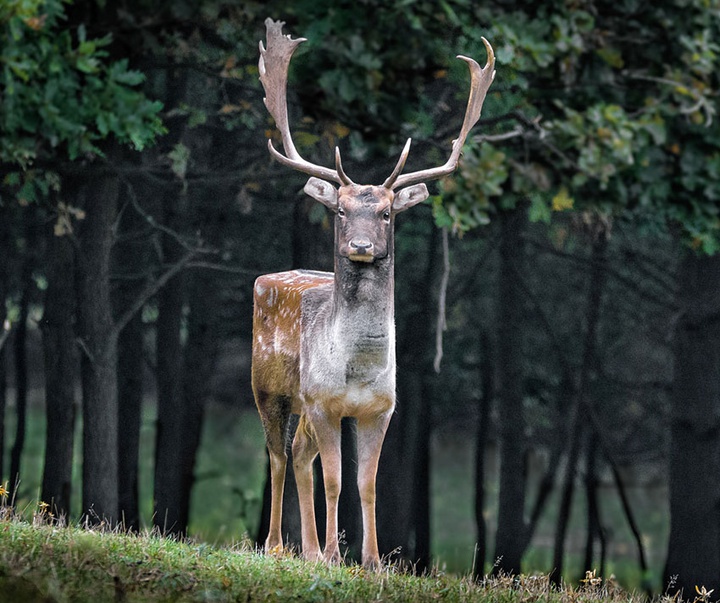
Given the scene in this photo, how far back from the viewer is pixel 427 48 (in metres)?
11.7

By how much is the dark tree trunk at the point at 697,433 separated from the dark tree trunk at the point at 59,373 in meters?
6.05

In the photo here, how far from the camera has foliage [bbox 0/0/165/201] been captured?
1064 cm

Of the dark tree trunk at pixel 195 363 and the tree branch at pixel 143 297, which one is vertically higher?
the tree branch at pixel 143 297

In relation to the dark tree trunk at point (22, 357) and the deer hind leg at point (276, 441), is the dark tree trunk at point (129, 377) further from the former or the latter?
the deer hind leg at point (276, 441)

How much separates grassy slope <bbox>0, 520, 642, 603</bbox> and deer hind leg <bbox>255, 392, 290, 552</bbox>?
953mm

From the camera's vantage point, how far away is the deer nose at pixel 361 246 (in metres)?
8.04

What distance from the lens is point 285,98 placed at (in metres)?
9.66

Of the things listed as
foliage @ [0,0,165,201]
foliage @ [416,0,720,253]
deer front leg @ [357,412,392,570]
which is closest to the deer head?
deer front leg @ [357,412,392,570]

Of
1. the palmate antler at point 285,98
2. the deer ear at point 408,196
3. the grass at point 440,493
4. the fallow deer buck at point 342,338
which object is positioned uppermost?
the palmate antler at point 285,98

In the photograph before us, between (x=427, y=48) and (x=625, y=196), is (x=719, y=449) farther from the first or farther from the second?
(x=427, y=48)

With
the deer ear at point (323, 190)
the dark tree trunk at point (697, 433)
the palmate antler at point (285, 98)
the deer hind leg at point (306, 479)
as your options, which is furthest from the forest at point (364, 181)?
the deer ear at point (323, 190)

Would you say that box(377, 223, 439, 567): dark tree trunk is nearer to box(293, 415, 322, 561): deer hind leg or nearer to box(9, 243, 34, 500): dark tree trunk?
box(9, 243, 34, 500): dark tree trunk

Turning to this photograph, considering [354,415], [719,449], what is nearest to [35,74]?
[354,415]

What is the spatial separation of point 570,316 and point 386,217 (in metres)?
13.0
